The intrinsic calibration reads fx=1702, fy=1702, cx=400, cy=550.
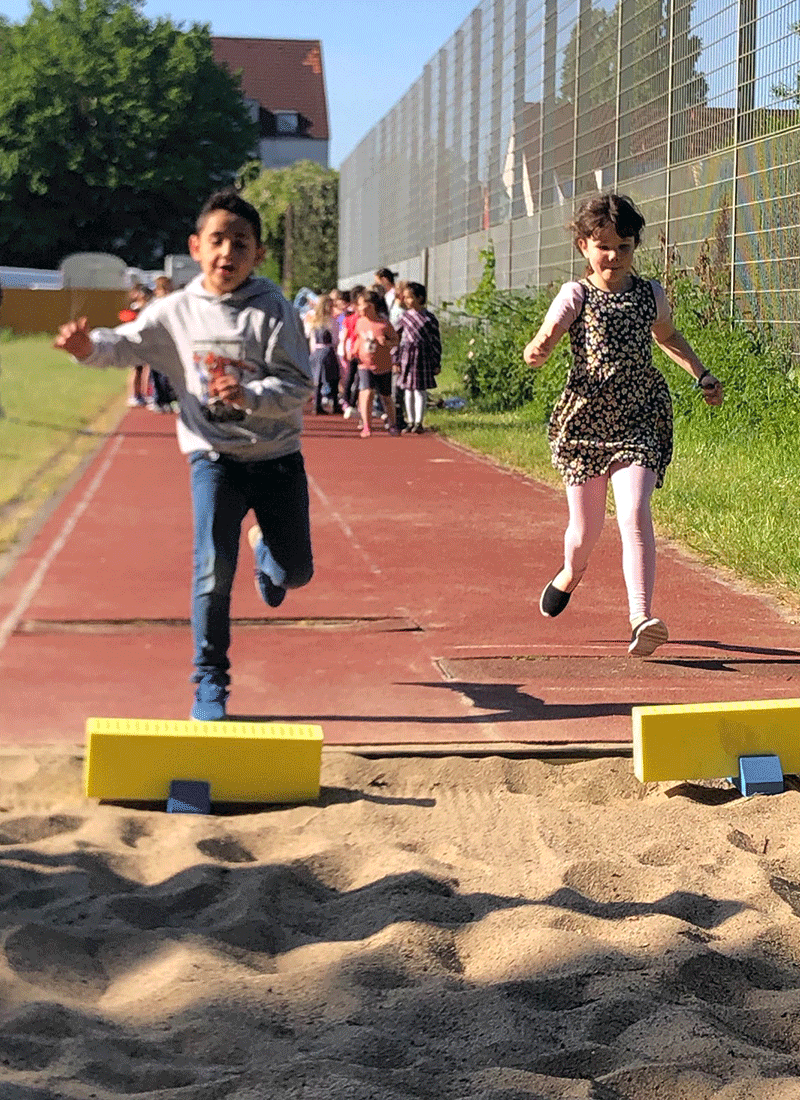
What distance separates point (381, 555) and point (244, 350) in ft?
13.7

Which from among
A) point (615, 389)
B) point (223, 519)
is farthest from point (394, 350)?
point (223, 519)

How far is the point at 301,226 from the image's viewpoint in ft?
196

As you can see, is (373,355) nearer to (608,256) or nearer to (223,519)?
(608,256)

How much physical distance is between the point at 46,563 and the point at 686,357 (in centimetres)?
420

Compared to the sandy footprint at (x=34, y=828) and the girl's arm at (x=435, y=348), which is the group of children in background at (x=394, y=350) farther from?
the sandy footprint at (x=34, y=828)

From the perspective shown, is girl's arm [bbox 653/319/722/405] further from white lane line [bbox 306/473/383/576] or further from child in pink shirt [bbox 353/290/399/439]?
child in pink shirt [bbox 353/290/399/439]

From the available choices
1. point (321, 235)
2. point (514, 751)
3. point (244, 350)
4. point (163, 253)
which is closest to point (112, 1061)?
point (514, 751)

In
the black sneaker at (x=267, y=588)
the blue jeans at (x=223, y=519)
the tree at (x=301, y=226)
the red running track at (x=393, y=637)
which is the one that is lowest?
the red running track at (x=393, y=637)

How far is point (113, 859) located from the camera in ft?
15.1

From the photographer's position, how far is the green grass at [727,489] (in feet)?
30.8

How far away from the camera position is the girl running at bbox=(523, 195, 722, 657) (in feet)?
22.0

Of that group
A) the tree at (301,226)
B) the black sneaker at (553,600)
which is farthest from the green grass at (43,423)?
the tree at (301,226)

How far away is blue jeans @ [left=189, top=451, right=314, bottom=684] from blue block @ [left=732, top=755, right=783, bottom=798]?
181 cm

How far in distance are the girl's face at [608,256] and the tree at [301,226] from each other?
5075 cm
